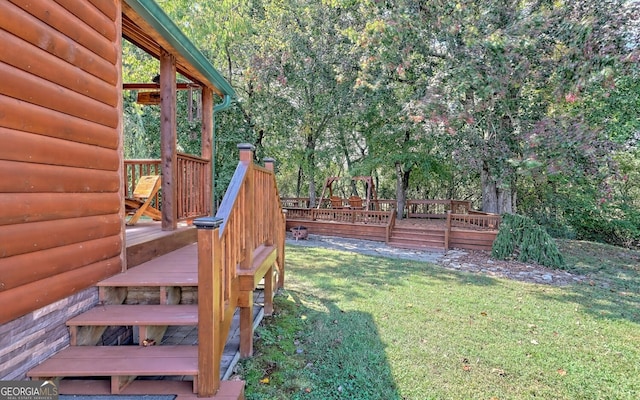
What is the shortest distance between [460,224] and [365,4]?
702 cm

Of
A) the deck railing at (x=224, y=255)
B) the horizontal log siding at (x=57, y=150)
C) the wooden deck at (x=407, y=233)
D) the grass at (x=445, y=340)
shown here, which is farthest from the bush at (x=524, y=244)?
the horizontal log siding at (x=57, y=150)

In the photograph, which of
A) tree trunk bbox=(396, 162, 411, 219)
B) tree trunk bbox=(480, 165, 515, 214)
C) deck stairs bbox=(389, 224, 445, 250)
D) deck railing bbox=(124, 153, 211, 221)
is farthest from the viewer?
tree trunk bbox=(396, 162, 411, 219)

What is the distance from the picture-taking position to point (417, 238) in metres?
10.1

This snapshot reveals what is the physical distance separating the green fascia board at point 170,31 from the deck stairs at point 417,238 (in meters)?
7.45

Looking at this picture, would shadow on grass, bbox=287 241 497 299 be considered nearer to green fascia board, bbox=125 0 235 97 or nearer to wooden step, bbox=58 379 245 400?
wooden step, bbox=58 379 245 400

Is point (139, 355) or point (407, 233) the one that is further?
point (407, 233)

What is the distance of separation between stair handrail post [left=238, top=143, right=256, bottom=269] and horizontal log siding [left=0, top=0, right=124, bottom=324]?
3.56ft

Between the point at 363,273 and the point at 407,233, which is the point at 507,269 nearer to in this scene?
the point at 363,273

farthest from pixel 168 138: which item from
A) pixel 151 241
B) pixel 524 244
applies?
pixel 524 244

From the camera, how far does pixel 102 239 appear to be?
8.52ft

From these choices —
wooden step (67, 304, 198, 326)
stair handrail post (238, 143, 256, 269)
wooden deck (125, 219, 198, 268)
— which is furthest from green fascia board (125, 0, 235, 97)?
wooden step (67, 304, 198, 326)

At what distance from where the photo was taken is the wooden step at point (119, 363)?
1959 millimetres

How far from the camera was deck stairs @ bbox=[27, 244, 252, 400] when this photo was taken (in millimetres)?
1985

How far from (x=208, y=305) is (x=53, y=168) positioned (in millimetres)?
1372
